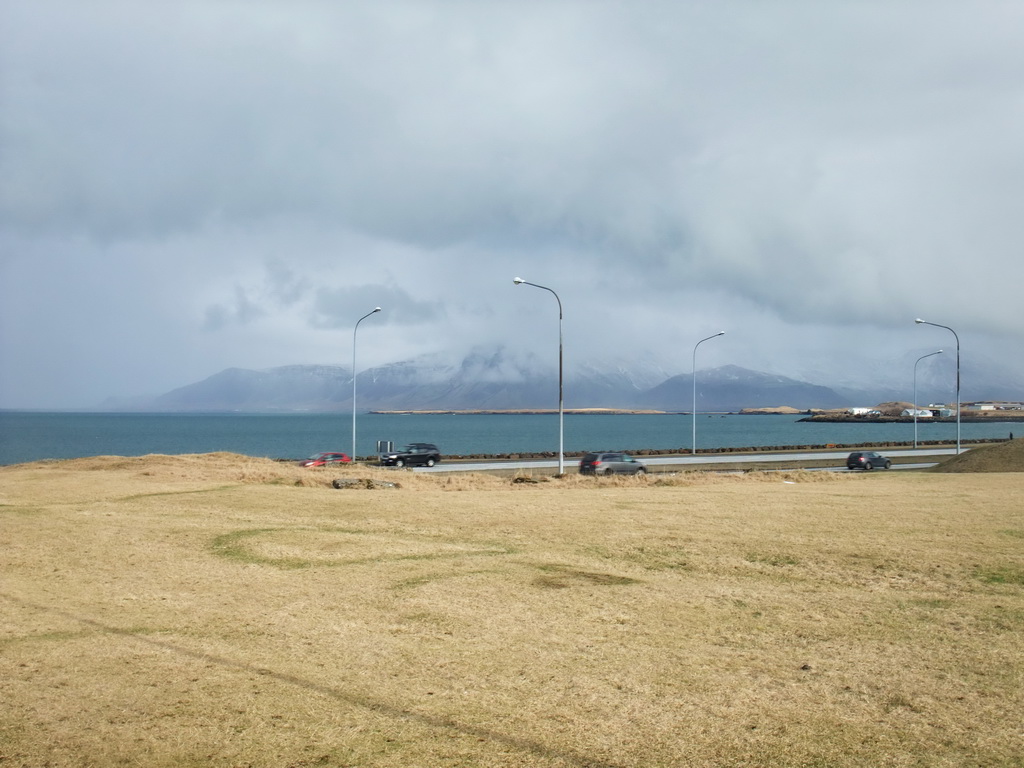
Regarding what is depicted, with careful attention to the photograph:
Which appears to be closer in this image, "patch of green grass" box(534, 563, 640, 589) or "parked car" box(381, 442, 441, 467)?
"patch of green grass" box(534, 563, 640, 589)

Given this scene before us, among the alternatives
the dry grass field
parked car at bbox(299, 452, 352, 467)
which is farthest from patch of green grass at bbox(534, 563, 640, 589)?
parked car at bbox(299, 452, 352, 467)

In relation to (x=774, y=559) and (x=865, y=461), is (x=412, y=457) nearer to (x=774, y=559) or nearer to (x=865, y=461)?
(x=865, y=461)

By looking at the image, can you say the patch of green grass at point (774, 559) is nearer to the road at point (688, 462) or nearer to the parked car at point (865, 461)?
the road at point (688, 462)

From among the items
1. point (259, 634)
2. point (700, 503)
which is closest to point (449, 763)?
point (259, 634)

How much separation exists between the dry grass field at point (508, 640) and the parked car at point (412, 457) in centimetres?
3423

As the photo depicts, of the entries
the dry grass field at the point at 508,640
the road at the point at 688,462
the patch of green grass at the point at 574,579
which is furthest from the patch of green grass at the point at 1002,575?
the road at the point at 688,462

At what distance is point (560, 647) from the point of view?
35.2ft

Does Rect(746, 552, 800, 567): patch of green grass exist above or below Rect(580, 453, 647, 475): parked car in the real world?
below

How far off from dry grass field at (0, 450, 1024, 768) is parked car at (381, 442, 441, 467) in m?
34.2

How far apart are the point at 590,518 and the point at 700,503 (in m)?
5.92

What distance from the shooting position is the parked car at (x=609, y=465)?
46.7m

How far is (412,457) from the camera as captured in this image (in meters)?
58.5

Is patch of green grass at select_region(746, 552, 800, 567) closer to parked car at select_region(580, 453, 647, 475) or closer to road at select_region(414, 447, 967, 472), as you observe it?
parked car at select_region(580, 453, 647, 475)

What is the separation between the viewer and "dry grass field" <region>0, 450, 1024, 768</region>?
303 inches
